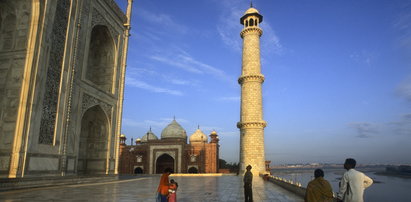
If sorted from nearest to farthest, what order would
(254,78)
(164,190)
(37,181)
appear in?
(164,190)
(37,181)
(254,78)

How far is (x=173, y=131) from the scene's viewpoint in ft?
131

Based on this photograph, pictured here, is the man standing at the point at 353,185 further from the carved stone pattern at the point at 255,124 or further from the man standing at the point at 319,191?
the carved stone pattern at the point at 255,124

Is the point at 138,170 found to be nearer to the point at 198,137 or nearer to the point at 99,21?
the point at 198,137

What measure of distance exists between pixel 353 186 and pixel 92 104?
646 inches

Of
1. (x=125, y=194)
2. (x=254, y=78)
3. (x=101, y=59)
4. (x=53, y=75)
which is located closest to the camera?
Result: (x=125, y=194)

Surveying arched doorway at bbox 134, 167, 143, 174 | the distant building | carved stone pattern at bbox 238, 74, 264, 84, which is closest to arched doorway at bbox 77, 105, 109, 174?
carved stone pattern at bbox 238, 74, 264, 84

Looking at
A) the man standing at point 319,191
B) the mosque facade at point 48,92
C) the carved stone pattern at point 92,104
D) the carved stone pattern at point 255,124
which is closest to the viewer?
the man standing at point 319,191

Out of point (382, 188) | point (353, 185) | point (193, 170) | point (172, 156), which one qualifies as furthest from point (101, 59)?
point (382, 188)

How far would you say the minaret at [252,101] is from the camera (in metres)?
26.8

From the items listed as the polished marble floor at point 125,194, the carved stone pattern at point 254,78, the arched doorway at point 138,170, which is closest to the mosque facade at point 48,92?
the polished marble floor at point 125,194

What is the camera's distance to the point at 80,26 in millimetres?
16406

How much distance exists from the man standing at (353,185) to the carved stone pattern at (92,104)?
50.8 ft

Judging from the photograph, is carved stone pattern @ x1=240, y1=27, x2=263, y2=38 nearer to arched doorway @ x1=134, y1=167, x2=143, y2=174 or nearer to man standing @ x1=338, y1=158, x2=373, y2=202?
arched doorway @ x1=134, y1=167, x2=143, y2=174

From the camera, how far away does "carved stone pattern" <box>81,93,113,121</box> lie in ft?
56.5
